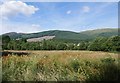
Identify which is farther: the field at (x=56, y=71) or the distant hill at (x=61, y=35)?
the distant hill at (x=61, y=35)

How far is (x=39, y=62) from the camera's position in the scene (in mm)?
6164

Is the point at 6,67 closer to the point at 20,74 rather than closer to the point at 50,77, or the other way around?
the point at 20,74

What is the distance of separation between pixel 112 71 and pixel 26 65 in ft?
6.87

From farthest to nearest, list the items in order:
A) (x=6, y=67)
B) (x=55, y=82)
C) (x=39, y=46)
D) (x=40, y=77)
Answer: (x=39, y=46) < (x=6, y=67) < (x=40, y=77) < (x=55, y=82)

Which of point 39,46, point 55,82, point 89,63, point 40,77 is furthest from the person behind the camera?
→ point 39,46

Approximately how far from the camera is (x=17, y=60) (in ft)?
21.6

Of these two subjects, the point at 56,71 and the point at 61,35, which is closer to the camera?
the point at 56,71

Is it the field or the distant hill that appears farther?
the distant hill

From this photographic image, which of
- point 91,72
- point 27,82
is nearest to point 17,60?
point 27,82

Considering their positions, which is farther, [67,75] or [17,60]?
[17,60]

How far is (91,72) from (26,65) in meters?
1.73

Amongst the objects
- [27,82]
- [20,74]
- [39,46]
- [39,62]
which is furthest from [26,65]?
[39,46]

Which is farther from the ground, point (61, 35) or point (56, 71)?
point (56, 71)

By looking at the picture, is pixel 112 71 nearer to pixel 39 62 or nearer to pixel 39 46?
pixel 39 62
